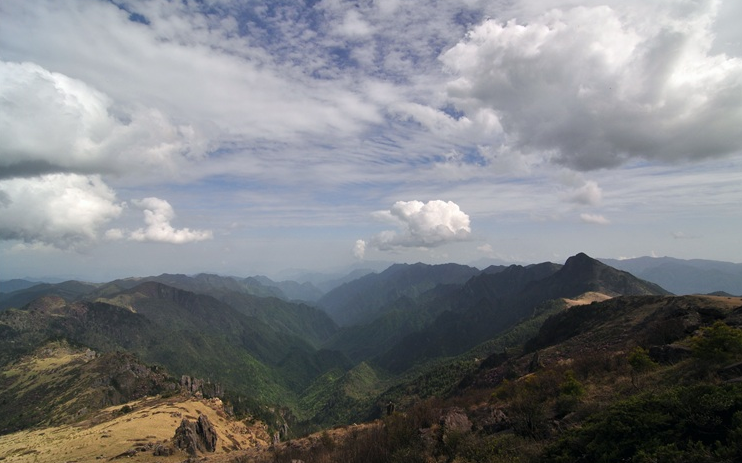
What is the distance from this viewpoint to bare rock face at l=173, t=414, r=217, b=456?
78.7 metres

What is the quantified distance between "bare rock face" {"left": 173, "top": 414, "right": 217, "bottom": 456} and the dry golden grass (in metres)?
3.30

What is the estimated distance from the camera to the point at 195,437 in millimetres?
82625

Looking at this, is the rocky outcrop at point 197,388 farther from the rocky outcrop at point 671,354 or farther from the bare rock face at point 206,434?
the rocky outcrop at point 671,354

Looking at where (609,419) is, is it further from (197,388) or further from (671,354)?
(197,388)

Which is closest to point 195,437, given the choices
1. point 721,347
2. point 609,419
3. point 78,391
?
point 609,419

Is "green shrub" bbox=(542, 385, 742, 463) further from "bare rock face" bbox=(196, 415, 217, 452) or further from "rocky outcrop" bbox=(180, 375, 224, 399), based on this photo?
"rocky outcrop" bbox=(180, 375, 224, 399)

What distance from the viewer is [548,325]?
157 meters

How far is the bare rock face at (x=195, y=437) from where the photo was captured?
258ft

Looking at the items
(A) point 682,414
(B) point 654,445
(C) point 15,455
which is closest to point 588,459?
(B) point 654,445

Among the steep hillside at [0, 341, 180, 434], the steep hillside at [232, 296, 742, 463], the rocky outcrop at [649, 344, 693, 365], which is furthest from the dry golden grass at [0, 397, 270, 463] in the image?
the rocky outcrop at [649, 344, 693, 365]

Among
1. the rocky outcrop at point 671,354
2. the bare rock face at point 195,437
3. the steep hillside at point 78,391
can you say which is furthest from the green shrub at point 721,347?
the steep hillside at point 78,391

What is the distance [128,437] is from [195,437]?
16520mm

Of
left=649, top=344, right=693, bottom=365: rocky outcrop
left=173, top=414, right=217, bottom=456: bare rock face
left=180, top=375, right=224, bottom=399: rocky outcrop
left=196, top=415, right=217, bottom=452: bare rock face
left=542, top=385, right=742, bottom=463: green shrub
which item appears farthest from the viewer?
left=180, top=375, right=224, bottom=399: rocky outcrop

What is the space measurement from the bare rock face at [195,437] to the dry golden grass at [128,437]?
3299mm
